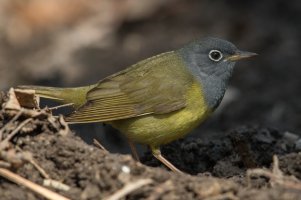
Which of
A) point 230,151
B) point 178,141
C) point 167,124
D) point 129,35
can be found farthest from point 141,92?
point 129,35

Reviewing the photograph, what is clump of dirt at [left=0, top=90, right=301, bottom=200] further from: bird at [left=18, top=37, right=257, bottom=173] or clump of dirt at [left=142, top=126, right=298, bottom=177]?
bird at [left=18, top=37, right=257, bottom=173]

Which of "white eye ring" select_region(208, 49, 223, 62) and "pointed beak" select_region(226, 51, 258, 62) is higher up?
"white eye ring" select_region(208, 49, 223, 62)

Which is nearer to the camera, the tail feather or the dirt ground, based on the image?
the dirt ground

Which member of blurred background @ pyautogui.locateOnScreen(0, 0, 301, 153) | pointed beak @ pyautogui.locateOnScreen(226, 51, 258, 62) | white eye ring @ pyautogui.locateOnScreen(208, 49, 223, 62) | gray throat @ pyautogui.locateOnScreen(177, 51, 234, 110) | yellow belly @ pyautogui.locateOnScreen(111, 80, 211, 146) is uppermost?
blurred background @ pyautogui.locateOnScreen(0, 0, 301, 153)

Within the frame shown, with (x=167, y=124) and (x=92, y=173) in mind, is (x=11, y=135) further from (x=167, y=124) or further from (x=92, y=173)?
(x=167, y=124)

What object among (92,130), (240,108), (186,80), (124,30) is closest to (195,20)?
(124,30)

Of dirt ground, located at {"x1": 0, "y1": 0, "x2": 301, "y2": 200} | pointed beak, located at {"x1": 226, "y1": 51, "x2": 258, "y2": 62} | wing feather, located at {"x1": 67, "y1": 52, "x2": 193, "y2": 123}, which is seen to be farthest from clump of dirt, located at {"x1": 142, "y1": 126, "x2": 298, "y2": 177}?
pointed beak, located at {"x1": 226, "y1": 51, "x2": 258, "y2": 62}

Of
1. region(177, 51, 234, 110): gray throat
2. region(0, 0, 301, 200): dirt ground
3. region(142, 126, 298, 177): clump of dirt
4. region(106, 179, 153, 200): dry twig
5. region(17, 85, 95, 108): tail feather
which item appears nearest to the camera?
region(106, 179, 153, 200): dry twig
